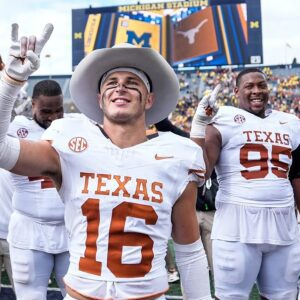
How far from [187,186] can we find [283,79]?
29.1 meters

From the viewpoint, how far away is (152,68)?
2.20m

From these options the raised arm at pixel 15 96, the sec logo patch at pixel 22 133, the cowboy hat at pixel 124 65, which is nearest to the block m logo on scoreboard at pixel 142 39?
the sec logo patch at pixel 22 133

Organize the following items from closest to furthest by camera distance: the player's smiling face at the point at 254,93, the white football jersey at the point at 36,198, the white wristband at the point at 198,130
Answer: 1. the white wristband at the point at 198,130
2. the white football jersey at the point at 36,198
3. the player's smiling face at the point at 254,93

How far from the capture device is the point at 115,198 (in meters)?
1.92

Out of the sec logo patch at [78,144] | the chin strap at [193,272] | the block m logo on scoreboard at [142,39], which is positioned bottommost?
the chin strap at [193,272]

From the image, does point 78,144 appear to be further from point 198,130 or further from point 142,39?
point 142,39

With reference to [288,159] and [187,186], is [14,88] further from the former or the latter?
[288,159]

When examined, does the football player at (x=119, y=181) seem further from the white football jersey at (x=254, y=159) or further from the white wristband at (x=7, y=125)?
the white football jersey at (x=254, y=159)

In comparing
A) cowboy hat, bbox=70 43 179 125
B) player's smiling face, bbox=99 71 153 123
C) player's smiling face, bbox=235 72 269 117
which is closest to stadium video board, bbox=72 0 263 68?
player's smiling face, bbox=235 72 269 117

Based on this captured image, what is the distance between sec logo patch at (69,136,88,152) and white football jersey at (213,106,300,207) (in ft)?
5.47

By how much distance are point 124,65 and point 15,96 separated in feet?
1.79

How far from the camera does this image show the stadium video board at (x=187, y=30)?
24.9m

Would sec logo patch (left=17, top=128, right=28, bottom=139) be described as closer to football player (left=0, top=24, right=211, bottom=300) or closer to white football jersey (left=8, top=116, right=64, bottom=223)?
white football jersey (left=8, top=116, right=64, bottom=223)

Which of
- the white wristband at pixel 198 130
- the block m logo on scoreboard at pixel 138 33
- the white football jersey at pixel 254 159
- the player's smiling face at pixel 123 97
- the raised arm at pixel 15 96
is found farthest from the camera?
the block m logo on scoreboard at pixel 138 33
